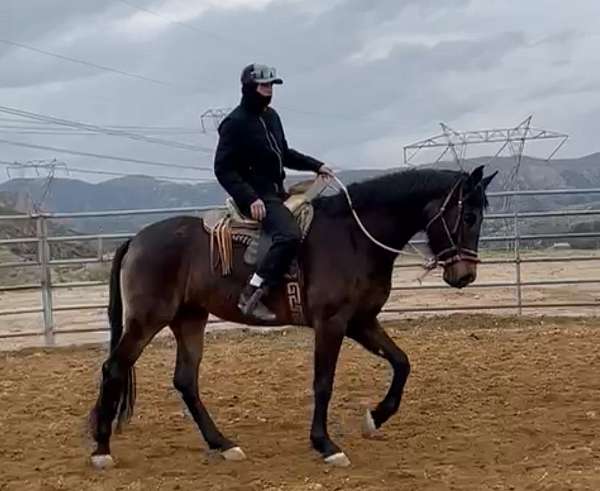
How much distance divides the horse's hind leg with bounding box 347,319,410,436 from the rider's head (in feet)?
4.72

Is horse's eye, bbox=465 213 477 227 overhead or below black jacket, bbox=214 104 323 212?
below

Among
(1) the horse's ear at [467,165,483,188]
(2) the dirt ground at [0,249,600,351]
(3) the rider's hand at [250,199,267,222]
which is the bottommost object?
(2) the dirt ground at [0,249,600,351]

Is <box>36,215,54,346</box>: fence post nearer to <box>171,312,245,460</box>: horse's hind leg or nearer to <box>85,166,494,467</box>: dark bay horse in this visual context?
<box>85,166,494,467</box>: dark bay horse

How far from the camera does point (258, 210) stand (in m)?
6.04

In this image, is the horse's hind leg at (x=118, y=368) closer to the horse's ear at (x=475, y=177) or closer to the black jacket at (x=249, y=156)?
the black jacket at (x=249, y=156)

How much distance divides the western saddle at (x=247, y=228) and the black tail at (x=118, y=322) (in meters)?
0.65

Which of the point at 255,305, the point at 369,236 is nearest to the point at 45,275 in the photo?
the point at 255,305

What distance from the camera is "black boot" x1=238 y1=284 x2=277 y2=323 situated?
608 centimetres

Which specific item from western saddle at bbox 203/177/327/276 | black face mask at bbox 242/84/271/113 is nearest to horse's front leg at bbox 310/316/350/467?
western saddle at bbox 203/177/327/276

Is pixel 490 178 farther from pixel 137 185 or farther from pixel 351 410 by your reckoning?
pixel 137 185

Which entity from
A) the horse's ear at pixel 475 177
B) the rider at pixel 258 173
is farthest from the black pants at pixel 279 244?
the horse's ear at pixel 475 177

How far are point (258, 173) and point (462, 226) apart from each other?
1.25m

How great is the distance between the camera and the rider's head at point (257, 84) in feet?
19.8

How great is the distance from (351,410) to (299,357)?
91.6 inches
